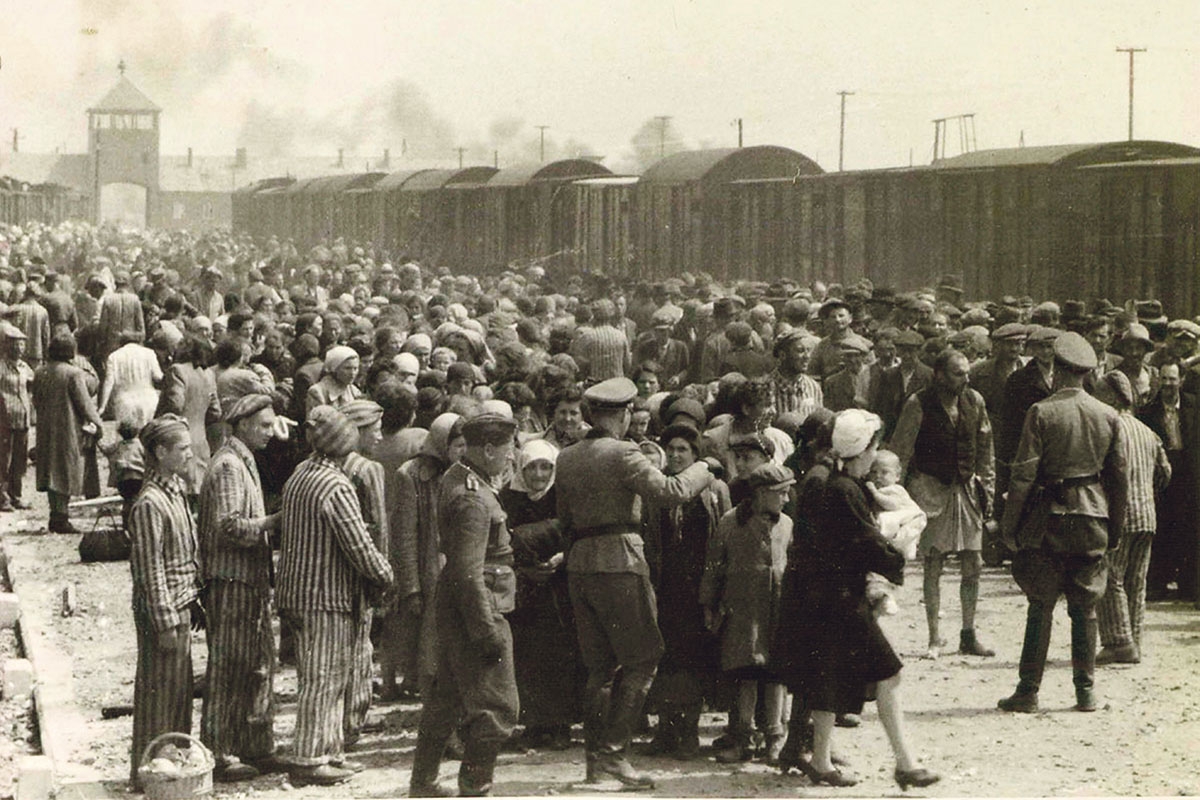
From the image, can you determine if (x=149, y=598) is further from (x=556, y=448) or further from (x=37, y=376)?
(x=37, y=376)

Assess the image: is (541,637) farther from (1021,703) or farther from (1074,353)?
(1074,353)

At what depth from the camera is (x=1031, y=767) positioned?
757cm

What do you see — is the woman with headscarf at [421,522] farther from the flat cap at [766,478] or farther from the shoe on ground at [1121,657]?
the shoe on ground at [1121,657]

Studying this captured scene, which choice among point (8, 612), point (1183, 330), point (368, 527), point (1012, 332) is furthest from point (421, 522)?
point (1183, 330)

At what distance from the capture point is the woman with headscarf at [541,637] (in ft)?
25.3

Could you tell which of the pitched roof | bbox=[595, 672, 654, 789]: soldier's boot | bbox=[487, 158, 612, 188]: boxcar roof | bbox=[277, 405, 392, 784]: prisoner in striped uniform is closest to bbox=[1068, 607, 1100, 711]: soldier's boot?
bbox=[595, 672, 654, 789]: soldier's boot

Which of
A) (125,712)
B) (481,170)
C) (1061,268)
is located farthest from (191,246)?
(125,712)

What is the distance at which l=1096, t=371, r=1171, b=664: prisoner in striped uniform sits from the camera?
31.1 feet

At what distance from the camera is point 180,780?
6.92 m

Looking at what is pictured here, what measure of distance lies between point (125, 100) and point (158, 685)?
80.6 m

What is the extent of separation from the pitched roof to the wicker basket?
62.0 m

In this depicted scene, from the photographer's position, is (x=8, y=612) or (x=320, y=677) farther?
(x=8, y=612)

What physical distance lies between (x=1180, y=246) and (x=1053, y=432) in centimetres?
1231

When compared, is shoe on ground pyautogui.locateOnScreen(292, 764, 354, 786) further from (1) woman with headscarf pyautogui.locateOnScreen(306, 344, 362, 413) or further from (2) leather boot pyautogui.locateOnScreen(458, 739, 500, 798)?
(1) woman with headscarf pyautogui.locateOnScreen(306, 344, 362, 413)
